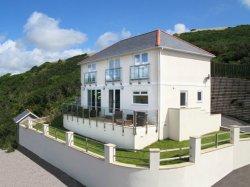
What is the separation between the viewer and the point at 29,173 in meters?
19.8

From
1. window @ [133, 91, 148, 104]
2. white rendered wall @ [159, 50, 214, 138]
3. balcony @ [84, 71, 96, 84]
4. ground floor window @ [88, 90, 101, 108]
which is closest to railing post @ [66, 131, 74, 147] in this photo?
window @ [133, 91, 148, 104]

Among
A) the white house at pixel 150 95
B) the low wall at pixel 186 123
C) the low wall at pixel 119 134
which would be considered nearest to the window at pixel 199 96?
the white house at pixel 150 95

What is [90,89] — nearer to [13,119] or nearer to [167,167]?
[13,119]

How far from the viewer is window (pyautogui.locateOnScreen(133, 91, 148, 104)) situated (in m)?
20.2

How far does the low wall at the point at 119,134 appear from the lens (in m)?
17.6

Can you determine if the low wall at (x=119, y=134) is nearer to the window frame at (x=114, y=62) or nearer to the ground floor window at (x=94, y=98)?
the ground floor window at (x=94, y=98)

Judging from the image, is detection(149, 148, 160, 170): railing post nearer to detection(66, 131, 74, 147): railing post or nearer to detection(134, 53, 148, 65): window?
detection(66, 131, 74, 147): railing post

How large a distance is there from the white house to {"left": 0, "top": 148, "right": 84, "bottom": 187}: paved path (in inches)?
144

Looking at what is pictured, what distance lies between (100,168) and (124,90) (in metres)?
7.91

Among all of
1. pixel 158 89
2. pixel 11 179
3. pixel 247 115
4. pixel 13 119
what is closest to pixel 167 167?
pixel 158 89

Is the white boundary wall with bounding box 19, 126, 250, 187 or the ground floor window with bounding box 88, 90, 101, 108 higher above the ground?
the ground floor window with bounding box 88, 90, 101, 108

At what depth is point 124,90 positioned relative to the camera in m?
22.0

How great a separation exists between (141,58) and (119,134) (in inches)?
214

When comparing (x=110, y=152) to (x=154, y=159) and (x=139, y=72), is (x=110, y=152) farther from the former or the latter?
(x=139, y=72)
